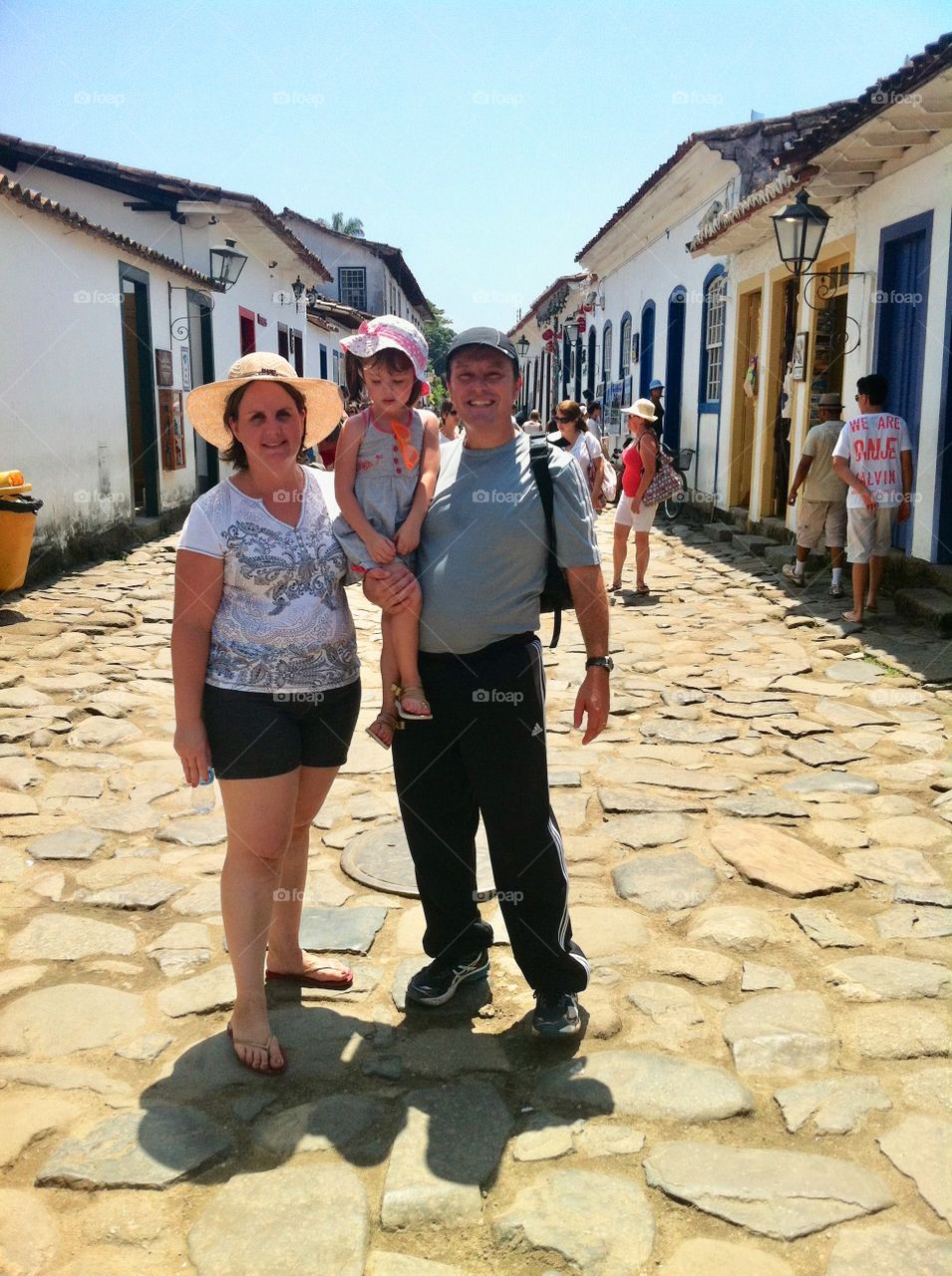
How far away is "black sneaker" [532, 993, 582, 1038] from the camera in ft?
9.79

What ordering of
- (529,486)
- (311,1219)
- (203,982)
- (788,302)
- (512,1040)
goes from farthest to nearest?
(788,302), (203,982), (512,1040), (529,486), (311,1219)

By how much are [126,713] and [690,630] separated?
173 inches

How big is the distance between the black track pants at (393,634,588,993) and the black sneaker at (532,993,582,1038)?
0.10 ft

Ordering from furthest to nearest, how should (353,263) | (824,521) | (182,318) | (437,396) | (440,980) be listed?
(437,396)
(353,263)
(182,318)
(824,521)
(440,980)

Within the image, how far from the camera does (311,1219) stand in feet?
7.63

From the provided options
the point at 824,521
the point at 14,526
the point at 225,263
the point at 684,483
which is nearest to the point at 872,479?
the point at 824,521

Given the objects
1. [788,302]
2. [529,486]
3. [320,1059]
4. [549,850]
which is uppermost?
[788,302]

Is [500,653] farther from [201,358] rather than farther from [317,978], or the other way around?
[201,358]

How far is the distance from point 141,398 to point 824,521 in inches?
377

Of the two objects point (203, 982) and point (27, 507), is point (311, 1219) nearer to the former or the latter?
point (203, 982)

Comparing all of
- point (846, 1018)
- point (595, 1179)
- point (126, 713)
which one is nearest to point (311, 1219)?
point (595, 1179)

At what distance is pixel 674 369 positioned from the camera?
1889 cm

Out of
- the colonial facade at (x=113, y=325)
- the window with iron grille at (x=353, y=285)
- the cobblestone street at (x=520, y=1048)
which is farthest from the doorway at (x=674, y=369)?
the window with iron grille at (x=353, y=285)

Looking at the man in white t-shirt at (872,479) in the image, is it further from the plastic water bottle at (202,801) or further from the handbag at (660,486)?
the plastic water bottle at (202,801)
